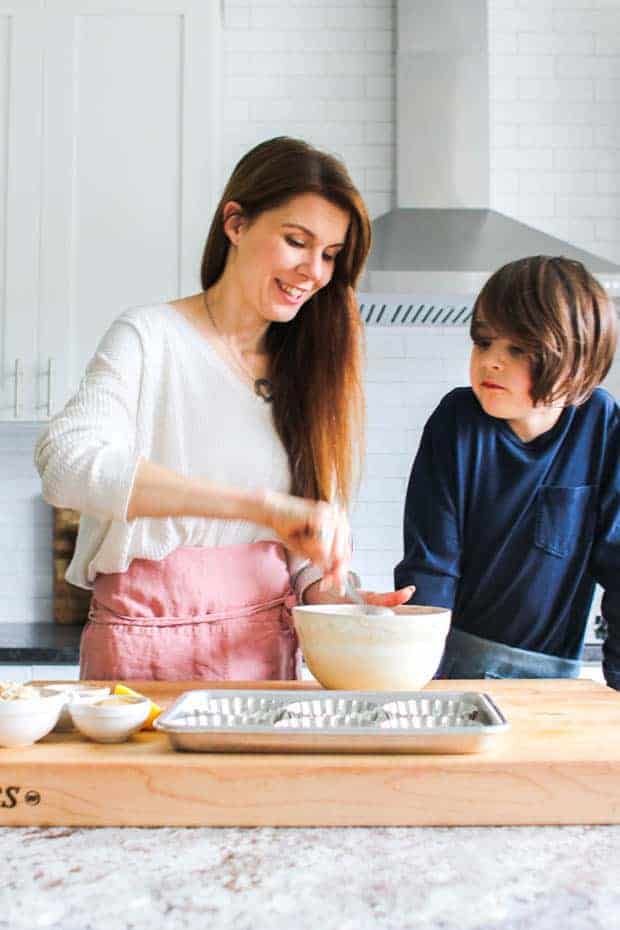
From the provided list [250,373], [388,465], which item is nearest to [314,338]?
[250,373]

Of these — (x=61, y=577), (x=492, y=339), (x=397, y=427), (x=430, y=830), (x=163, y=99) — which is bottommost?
(x=61, y=577)

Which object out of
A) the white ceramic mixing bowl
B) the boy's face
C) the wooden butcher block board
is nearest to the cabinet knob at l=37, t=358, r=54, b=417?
the boy's face

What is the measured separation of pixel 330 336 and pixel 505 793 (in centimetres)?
103

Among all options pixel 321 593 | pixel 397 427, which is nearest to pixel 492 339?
pixel 321 593

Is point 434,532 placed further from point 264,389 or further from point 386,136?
point 386,136

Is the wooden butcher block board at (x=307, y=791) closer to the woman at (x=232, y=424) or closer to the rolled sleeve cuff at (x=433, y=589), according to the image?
the woman at (x=232, y=424)

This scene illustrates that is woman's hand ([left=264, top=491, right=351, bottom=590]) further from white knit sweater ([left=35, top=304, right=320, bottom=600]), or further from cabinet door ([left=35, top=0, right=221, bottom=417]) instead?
cabinet door ([left=35, top=0, right=221, bottom=417])

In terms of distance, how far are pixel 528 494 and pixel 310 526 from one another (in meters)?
0.51

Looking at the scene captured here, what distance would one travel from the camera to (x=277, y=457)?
63.4 inches

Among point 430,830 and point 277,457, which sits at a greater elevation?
point 277,457

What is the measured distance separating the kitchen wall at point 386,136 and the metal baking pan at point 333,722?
215 cm

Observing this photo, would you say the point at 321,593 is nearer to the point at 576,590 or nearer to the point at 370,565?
the point at 576,590

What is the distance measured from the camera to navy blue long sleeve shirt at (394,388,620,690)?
152cm

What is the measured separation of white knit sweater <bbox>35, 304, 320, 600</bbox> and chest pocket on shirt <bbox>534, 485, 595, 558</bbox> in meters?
0.37
